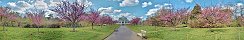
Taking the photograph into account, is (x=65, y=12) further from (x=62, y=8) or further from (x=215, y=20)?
(x=215, y=20)

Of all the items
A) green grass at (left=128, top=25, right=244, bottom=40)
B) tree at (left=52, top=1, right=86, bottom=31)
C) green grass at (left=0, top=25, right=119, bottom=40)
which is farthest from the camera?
tree at (left=52, top=1, right=86, bottom=31)

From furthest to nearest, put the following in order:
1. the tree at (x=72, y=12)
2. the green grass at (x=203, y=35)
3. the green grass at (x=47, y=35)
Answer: the tree at (x=72, y=12), the green grass at (x=203, y=35), the green grass at (x=47, y=35)

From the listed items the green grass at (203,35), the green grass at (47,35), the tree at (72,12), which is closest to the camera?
the green grass at (47,35)

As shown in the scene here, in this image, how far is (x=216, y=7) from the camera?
4359cm

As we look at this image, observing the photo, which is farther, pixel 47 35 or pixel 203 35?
pixel 203 35

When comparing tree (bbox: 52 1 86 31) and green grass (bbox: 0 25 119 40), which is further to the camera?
tree (bbox: 52 1 86 31)

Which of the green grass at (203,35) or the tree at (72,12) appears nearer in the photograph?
the green grass at (203,35)

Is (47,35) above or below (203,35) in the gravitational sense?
above

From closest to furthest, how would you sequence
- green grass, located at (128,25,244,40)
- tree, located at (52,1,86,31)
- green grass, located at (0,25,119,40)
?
green grass, located at (0,25,119,40) < green grass, located at (128,25,244,40) < tree, located at (52,1,86,31)

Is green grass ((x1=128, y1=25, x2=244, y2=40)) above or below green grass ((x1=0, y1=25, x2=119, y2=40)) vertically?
below

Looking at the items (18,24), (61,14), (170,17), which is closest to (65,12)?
(61,14)

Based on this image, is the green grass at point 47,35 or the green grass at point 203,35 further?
the green grass at point 203,35

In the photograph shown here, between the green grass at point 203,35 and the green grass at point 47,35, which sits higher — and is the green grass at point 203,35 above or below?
below

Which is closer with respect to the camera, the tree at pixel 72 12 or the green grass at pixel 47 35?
the green grass at pixel 47 35
